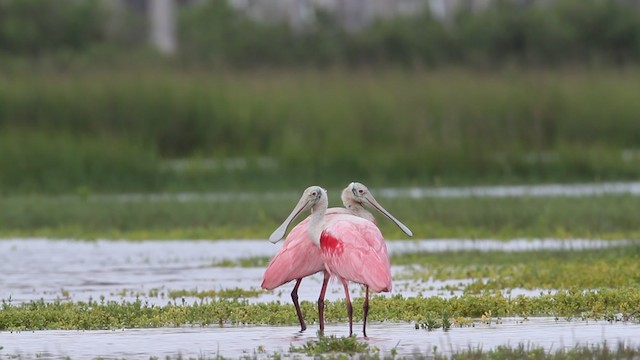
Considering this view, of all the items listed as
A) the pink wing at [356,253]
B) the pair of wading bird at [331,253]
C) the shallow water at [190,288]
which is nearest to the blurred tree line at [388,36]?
the shallow water at [190,288]

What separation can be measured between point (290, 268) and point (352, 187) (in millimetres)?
916

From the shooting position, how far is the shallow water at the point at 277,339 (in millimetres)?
9578

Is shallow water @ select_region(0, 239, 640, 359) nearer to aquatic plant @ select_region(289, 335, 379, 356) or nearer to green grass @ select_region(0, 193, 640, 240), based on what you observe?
aquatic plant @ select_region(289, 335, 379, 356)

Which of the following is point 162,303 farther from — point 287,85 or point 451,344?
point 287,85

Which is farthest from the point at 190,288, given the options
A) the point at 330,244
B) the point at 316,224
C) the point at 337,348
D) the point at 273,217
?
the point at 273,217

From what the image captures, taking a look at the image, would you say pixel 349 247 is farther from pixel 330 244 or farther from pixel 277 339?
pixel 277 339

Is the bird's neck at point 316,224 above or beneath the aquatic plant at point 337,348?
above

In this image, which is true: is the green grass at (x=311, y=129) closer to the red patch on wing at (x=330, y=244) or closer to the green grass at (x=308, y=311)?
the green grass at (x=308, y=311)

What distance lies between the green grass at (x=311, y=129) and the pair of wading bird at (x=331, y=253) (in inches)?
571

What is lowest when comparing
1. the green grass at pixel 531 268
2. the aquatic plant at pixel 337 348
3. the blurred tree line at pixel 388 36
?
the aquatic plant at pixel 337 348

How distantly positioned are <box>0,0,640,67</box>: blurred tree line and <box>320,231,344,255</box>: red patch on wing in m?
25.4

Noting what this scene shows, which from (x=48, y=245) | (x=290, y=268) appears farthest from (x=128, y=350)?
(x=48, y=245)

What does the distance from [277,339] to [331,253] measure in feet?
2.12

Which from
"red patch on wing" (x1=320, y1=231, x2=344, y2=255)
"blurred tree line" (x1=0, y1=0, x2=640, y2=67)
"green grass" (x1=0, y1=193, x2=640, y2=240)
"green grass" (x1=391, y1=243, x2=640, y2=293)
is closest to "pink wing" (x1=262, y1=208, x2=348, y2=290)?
"red patch on wing" (x1=320, y1=231, x2=344, y2=255)
